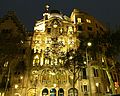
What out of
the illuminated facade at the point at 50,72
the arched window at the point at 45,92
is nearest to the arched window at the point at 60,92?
the illuminated facade at the point at 50,72

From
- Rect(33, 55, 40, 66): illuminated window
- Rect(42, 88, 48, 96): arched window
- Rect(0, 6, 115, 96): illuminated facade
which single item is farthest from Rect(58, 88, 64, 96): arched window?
Rect(33, 55, 40, 66): illuminated window

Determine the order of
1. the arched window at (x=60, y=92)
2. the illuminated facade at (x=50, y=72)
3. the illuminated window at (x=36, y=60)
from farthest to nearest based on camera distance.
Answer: the illuminated window at (x=36, y=60) → the arched window at (x=60, y=92) → the illuminated facade at (x=50, y=72)

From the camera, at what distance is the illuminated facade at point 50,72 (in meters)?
44.5

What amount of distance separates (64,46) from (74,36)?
4440mm

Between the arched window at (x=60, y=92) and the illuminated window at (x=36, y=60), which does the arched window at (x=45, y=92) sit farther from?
the illuminated window at (x=36, y=60)

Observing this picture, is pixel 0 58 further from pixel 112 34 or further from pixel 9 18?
pixel 112 34

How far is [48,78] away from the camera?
45.5 metres

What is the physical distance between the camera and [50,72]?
4578cm

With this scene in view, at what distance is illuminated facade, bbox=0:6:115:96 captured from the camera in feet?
146

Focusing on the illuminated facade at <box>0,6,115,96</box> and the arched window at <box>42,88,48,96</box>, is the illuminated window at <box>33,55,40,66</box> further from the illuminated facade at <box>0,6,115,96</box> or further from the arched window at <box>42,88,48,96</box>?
the arched window at <box>42,88,48,96</box>

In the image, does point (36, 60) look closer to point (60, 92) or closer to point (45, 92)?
point (45, 92)

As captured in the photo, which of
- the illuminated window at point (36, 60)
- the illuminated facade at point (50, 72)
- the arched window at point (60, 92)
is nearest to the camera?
the illuminated facade at point (50, 72)

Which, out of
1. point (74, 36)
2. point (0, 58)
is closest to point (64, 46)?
point (74, 36)

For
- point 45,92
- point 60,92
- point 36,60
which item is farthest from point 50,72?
point 36,60
